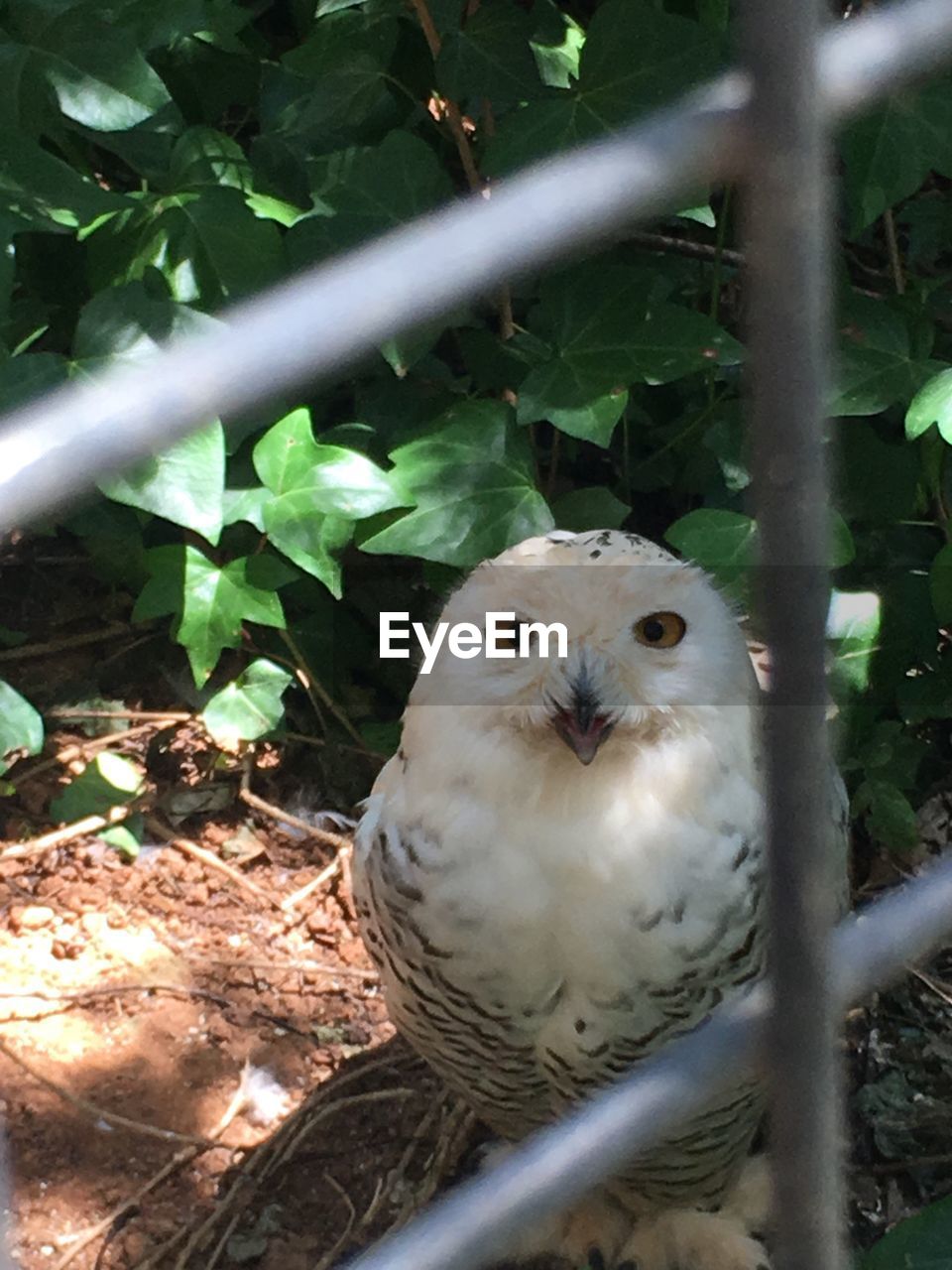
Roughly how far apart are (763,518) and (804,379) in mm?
53

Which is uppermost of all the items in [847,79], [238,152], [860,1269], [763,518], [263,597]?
[238,152]

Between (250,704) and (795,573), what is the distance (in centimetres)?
207

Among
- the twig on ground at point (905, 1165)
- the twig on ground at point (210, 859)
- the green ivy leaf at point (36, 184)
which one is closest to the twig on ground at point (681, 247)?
the green ivy leaf at point (36, 184)

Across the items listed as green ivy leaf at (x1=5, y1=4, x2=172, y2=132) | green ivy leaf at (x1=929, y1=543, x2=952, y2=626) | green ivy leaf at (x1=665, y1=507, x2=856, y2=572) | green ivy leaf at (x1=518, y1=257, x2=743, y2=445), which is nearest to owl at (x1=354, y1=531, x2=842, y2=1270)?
green ivy leaf at (x1=665, y1=507, x2=856, y2=572)

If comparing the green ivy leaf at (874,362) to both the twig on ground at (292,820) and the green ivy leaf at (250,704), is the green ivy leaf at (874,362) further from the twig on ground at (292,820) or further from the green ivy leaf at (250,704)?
the twig on ground at (292,820)

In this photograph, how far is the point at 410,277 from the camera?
1.50 ft

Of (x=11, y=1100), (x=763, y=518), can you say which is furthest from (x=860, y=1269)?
(x=11, y=1100)

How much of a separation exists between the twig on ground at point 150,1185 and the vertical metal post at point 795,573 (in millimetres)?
1616

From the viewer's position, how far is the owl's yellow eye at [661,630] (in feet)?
5.09

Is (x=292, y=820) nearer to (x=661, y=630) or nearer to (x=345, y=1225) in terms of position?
(x=345, y=1225)

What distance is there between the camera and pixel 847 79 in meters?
0.51

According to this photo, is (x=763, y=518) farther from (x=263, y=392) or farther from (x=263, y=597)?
(x=263, y=597)

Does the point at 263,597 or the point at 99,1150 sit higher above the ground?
the point at 263,597

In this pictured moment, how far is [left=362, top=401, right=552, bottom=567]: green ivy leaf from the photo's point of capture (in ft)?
6.99
